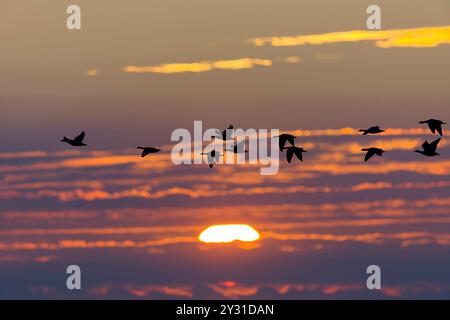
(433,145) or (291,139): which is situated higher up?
(291,139)

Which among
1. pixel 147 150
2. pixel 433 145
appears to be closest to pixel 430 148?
pixel 433 145

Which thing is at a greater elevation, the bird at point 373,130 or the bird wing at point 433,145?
the bird at point 373,130

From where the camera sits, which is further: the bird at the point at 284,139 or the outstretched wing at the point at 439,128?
the bird at the point at 284,139

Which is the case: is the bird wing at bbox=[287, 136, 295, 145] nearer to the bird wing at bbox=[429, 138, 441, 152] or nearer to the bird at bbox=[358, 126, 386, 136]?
the bird at bbox=[358, 126, 386, 136]

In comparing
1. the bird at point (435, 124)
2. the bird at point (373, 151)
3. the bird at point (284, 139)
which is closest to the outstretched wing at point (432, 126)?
the bird at point (435, 124)

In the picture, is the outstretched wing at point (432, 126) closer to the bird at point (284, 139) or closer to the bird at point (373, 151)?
the bird at point (373, 151)

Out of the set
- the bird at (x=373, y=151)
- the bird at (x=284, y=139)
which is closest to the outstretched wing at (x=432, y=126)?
the bird at (x=373, y=151)

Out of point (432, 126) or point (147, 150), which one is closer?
point (432, 126)

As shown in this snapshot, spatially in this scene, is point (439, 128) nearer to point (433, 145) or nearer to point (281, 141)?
point (433, 145)
